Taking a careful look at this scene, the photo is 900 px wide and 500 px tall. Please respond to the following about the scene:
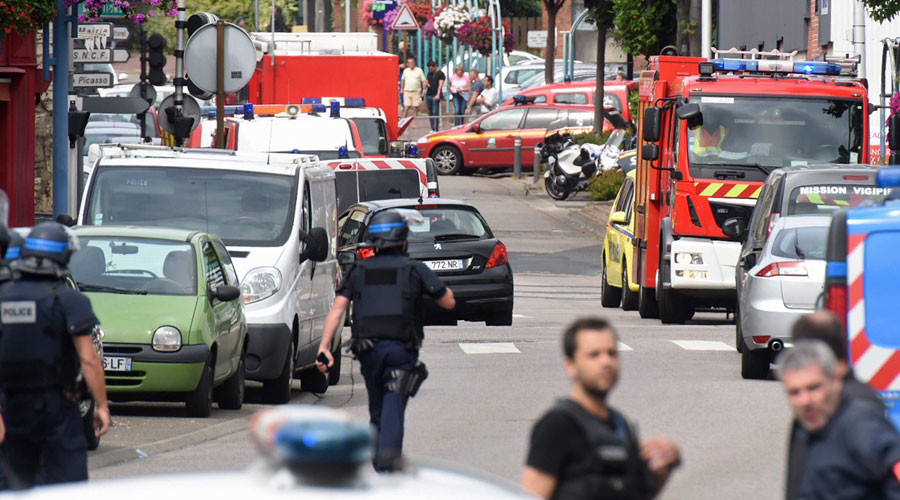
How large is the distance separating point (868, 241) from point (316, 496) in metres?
5.08

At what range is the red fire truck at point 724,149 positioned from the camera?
20.6 meters

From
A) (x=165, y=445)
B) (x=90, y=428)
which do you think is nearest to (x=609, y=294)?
(x=165, y=445)

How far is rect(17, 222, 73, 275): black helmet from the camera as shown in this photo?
7.73 metres

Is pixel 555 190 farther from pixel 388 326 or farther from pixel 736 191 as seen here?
pixel 388 326

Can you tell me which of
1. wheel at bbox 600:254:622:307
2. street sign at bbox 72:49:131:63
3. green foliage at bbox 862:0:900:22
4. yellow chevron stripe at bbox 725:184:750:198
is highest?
green foliage at bbox 862:0:900:22

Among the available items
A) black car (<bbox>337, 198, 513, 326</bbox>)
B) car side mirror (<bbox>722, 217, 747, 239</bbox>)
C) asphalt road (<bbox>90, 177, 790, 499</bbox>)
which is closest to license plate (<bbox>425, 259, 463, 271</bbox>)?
black car (<bbox>337, 198, 513, 326</bbox>)

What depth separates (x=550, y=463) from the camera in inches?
214

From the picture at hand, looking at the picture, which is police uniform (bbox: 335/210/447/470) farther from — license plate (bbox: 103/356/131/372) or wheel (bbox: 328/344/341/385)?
wheel (bbox: 328/344/341/385)

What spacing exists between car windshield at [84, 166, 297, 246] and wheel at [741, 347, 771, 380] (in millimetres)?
4020

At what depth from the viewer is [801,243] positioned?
1535cm

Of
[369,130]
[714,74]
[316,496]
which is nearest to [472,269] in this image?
[714,74]

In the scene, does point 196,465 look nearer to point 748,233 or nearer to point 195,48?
point 748,233

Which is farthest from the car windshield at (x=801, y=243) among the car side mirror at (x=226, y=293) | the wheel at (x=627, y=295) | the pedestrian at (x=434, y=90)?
the pedestrian at (x=434, y=90)

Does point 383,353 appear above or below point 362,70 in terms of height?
below
